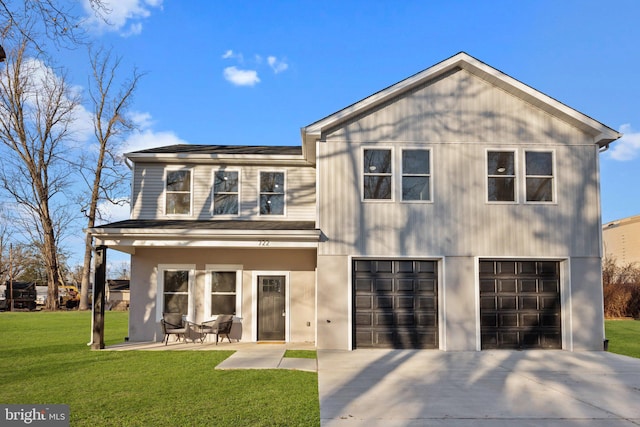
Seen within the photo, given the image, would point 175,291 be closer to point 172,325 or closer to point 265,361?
point 172,325

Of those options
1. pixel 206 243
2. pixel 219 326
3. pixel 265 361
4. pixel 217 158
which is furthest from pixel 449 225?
pixel 217 158

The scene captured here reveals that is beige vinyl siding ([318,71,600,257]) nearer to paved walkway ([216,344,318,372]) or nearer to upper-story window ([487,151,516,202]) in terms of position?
upper-story window ([487,151,516,202])

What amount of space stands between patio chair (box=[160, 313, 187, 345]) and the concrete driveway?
4.25 metres

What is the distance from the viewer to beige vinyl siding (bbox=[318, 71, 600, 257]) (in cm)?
1408

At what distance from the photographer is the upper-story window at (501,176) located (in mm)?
14367

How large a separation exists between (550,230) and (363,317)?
5467 mm

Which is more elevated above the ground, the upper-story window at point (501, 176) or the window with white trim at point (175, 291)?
the upper-story window at point (501, 176)

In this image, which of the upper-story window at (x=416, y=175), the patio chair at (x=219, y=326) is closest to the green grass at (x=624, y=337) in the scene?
the upper-story window at (x=416, y=175)

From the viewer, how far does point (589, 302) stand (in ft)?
46.3

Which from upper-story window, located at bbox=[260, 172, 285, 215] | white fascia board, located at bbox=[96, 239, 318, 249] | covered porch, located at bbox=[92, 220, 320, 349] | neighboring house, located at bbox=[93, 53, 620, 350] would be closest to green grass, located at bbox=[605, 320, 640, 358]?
neighboring house, located at bbox=[93, 53, 620, 350]

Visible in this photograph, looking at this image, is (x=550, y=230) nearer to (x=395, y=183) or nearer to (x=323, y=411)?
(x=395, y=183)

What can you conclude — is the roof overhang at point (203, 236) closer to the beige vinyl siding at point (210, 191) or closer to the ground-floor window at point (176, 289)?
the ground-floor window at point (176, 289)

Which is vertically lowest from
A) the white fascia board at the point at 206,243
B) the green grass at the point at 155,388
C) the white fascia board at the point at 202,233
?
the green grass at the point at 155,388

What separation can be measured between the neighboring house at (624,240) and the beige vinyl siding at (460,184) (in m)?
23.2
